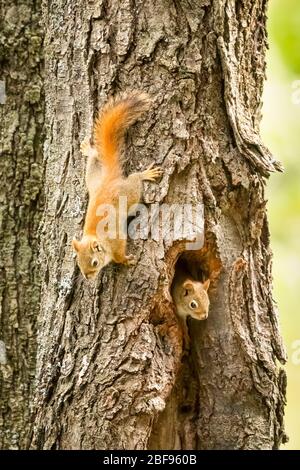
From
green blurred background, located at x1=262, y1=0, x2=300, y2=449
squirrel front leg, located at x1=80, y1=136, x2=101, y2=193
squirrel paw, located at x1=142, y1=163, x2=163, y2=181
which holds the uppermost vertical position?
green blurred background, located at x1=262, y1=0, x2=300, y2=449

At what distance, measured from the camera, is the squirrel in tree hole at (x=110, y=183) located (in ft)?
9.15

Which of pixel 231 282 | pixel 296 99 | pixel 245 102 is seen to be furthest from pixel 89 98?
pixel 296 99

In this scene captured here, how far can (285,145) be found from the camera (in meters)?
4.15

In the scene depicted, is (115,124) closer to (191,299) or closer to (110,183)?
(110,183)

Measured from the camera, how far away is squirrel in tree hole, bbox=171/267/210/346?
9.32 ft

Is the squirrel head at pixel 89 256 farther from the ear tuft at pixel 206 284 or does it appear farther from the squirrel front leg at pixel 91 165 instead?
the ear tuft at pixel 206 284

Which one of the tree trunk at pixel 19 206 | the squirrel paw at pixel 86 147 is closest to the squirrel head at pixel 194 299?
the squirrel paw at pixel 86 147

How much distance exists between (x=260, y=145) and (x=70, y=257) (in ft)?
2.51

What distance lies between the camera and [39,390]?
295cm

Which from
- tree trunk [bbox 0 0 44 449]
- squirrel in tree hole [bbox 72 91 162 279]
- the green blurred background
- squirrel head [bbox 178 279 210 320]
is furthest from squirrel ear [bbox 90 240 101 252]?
the green blurred background

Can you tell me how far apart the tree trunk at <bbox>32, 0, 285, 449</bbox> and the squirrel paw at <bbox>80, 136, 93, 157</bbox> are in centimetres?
3

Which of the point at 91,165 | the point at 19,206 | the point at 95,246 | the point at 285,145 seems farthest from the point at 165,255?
the point at 285,145

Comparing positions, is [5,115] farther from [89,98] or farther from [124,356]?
[124,356]

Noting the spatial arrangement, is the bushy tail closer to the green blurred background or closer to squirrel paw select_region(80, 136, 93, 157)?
squirrel paw select_region(80, 136, 93, 157)
